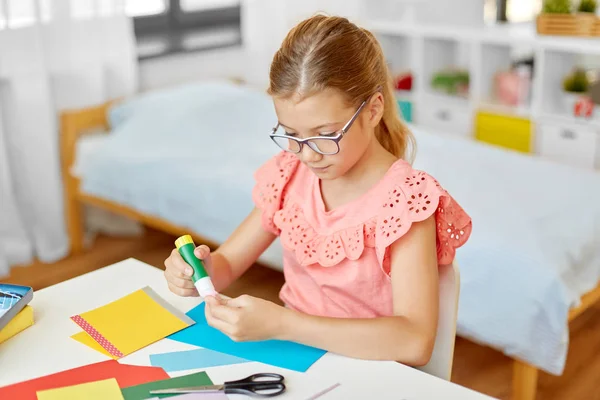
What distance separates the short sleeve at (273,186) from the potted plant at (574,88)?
203cm

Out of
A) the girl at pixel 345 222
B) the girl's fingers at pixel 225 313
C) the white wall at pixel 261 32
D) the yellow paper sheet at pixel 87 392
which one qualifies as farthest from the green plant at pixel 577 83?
the yellow paper sheet at pixel 87 392

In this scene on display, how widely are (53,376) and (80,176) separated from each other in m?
2.06

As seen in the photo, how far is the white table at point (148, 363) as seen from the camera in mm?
1023

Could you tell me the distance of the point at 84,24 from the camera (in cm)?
310

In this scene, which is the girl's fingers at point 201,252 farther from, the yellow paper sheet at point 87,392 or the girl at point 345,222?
the yellow paper sheet at point 87,392

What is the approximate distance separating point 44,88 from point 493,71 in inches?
75.1

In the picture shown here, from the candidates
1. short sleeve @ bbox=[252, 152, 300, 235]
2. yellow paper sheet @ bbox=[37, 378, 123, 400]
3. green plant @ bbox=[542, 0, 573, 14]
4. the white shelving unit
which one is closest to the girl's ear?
short sleeve @ bbox=[252, 152, 300, 235]

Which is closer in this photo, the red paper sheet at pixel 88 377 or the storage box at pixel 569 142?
the red paper sheet at pixel 88 377

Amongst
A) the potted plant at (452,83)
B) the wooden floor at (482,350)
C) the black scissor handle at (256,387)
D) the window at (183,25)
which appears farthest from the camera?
the potted plant at (452,83)

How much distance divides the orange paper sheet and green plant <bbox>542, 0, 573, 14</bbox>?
2417 mm

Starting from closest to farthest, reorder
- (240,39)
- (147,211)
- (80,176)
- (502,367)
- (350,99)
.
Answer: (350,99) → (502,367) → (147,211) → (80,176) → (240,39)

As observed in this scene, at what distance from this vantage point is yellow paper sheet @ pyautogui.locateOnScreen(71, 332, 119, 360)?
3.74ft

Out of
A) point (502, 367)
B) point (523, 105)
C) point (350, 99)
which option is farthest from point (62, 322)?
point (523, 105)

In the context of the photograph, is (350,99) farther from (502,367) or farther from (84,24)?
(84,24)
